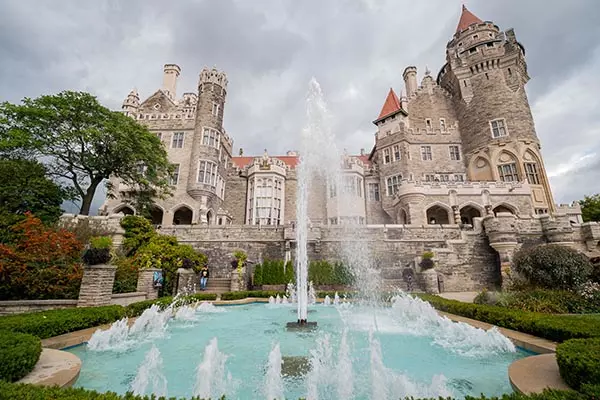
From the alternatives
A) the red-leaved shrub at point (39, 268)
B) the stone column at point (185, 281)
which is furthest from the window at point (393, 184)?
the red-leaved shrub at point (39, 268)

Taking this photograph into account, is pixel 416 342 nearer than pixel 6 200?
Yes

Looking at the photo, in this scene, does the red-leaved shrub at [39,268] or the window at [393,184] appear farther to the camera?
the window at [393,184]

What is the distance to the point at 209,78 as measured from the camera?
27781 mm

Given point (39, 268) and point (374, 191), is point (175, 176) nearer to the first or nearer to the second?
point (39, 268)

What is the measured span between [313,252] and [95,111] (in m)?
20.2

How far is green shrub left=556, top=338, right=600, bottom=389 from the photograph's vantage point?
9.27ft

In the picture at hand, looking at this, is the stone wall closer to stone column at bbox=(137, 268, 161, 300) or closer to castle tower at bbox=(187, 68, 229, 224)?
stone column at bbox=(137, 268, 161, 300)

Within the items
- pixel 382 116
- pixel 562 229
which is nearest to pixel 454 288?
pixel 562 229

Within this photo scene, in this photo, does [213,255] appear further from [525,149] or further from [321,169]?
[525,149]

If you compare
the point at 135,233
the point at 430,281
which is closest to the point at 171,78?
the point at 135,233

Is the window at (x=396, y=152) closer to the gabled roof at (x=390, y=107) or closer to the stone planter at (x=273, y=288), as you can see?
the gabled roof at (x=390, y=107)

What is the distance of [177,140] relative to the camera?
27641 millimetres

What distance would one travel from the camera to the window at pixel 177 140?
90.0 feet

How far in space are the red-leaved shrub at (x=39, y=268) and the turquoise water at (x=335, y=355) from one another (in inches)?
154
